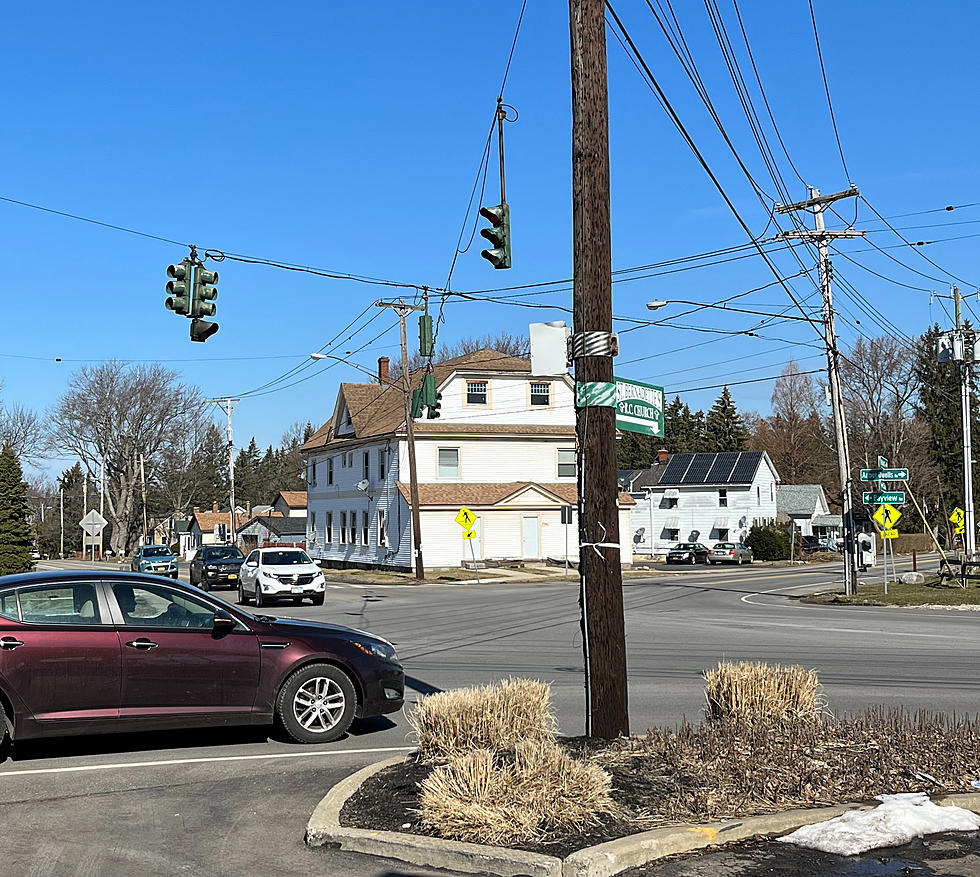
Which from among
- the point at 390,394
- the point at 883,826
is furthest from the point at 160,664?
the point at 390,394

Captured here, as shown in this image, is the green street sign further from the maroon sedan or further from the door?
the door

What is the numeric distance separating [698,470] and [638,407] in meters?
75.3

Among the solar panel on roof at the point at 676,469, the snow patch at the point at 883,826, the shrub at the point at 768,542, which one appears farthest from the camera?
the solar panel on roof at the point at 676,469

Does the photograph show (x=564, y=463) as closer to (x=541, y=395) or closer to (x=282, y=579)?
(x=541, y=395)

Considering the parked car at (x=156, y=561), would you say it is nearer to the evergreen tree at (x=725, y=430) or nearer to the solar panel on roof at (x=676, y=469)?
the solar panel on roof at (x=676, y=469)

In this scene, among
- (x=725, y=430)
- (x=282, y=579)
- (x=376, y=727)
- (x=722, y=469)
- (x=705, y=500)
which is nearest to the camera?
(x=376, y=727)

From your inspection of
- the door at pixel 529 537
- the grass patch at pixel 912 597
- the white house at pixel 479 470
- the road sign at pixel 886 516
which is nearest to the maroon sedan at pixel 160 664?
the grass patch at pixel 912 597

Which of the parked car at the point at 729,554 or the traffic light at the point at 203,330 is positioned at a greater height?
the traffic light at the point at 203,330

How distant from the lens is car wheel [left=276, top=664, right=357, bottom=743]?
972 centimetres

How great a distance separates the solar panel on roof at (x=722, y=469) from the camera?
8075 cm

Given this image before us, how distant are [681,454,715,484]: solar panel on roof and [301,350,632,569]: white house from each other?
27.0 metres

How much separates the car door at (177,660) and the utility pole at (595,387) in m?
3.15

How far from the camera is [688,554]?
229 ft

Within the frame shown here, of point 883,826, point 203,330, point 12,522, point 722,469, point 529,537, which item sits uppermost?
point 203,330
